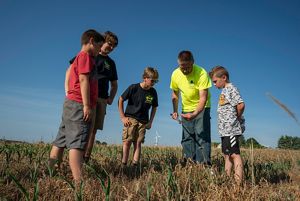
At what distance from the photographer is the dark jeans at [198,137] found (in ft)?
16.6

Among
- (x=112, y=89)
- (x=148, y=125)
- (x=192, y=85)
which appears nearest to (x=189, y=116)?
(x=192, y=85)

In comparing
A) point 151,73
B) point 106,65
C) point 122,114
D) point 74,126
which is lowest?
point 74,126

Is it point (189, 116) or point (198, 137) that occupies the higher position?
point (189, 116)

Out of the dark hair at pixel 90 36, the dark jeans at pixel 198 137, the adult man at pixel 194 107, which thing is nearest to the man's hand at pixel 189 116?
the adult man at pixel 194 107

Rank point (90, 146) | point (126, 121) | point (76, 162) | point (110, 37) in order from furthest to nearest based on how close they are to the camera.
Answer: point (126, 121) → point (110, 37) → point (90, 146) → point (76, 162)

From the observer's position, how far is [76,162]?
3.34 m

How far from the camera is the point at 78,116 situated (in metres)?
3.45

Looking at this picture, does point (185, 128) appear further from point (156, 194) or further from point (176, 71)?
point (156, 194)

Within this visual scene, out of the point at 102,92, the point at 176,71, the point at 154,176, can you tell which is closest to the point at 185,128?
the point at 176,71

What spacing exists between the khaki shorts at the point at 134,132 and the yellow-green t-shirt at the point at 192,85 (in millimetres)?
985

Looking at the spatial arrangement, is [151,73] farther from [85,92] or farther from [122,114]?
[85,92]

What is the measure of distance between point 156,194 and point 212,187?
20.4 inches

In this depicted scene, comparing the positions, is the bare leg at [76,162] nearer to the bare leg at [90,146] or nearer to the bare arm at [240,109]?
the bare leg at [90,146]

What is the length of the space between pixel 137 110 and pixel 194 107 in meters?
1.19
